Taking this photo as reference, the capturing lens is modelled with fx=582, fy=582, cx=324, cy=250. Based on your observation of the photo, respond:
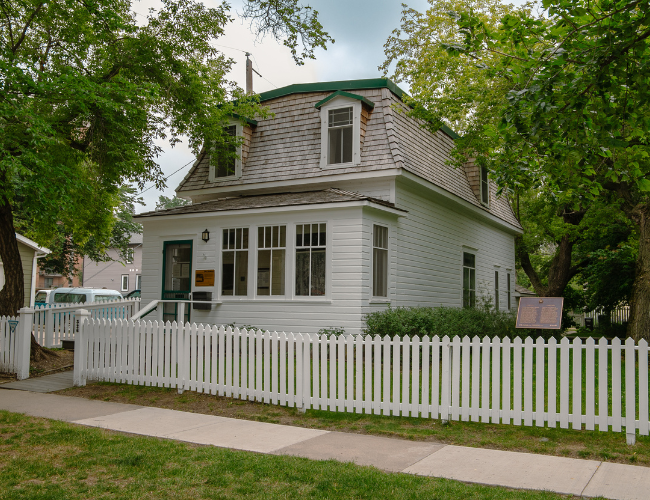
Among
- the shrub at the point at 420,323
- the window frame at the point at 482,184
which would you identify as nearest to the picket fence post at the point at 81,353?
the shrub at the point at 420,323

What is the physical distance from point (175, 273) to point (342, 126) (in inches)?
235

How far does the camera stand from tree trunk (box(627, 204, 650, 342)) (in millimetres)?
14086

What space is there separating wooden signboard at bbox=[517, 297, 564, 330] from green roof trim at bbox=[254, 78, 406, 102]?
282 inches

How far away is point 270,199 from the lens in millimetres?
14836

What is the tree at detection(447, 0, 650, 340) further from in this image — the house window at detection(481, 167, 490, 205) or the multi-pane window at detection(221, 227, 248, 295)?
the house window at detection(481, 167, 490, 205)

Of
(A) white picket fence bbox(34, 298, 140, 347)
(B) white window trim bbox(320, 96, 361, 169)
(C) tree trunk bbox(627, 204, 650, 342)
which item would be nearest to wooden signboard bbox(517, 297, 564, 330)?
(C) tree trunk bbox(627, 204, 650, 342)

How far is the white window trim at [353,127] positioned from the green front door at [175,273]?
4296mm

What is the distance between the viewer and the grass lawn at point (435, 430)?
6.16 meters

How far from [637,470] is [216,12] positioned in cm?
1259

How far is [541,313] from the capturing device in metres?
11.0

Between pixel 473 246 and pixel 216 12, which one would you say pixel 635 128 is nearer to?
pixel 216 12

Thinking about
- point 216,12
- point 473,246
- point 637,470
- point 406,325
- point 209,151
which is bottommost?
point 637,470

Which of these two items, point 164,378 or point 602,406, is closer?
point 602,406

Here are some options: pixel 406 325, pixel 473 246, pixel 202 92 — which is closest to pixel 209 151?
pixel 202 92
